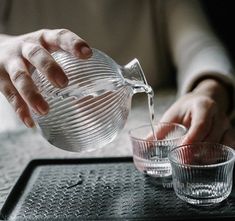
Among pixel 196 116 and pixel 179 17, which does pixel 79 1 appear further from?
pixel 196 116

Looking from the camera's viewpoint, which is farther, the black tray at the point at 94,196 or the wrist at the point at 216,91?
the wrist at the point at 216,91

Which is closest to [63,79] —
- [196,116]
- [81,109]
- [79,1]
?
[81,109]

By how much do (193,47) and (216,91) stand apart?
16 centimetres

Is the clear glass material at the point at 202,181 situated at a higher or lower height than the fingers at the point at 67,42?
lower

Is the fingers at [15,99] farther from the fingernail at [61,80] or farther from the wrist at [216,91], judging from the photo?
the wrist at [216,91]

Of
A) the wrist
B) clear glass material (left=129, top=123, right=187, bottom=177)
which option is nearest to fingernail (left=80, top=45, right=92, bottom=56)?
clear glass material (left=129, top=123, right=187, bottom=177)

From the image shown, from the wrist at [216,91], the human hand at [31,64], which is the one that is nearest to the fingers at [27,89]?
the human hand at [31,64]

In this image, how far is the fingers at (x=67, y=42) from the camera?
45 centimetres

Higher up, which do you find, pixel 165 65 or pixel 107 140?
pixel 107 140

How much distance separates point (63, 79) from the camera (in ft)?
1.41

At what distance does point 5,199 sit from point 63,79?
0.13 m

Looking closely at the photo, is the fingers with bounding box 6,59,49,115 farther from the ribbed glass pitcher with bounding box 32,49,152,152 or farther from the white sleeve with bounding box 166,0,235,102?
the white sleeve with bounding box 166,0,235,102

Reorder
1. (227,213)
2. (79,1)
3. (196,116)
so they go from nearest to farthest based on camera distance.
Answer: (227,213)
(196,116)
(79,1)

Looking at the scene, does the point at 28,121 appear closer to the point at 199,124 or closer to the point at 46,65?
the point at 46,65
